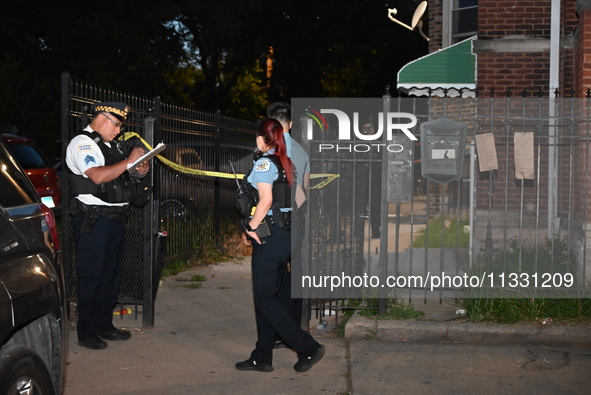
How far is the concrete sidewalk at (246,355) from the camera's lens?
6461 mm

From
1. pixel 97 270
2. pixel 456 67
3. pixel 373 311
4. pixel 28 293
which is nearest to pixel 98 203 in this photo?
pixel 97 270

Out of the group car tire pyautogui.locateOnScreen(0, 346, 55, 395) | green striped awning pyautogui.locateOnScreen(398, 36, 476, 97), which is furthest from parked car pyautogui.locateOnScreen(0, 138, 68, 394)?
green striped awning pyautogui.locateOnScreen(398, 36, 476, 97)

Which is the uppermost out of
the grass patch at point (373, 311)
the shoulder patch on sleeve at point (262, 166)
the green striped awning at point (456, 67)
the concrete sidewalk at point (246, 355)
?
the green striped awning at point (456, 67)

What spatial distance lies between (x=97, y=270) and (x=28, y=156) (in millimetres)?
9312

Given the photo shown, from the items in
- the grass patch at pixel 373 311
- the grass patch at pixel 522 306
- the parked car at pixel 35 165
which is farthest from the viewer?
the parked car at pixel 35 165

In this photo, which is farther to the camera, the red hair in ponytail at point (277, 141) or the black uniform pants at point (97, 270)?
the black uniform pants at point (97, 270)

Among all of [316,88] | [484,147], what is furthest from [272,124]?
[316,88]

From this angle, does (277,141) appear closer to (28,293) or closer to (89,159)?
(89,159)

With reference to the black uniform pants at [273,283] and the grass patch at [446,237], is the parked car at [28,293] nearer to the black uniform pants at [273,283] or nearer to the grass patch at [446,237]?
the black uniform pants at [273,283]

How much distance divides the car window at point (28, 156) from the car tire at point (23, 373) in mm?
12033

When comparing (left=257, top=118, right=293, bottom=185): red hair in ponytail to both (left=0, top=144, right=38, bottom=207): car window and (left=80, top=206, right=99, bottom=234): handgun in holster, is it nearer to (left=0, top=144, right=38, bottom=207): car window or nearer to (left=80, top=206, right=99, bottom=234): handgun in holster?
(left=80, top=206, right=99, bottom=234): handgun in holster

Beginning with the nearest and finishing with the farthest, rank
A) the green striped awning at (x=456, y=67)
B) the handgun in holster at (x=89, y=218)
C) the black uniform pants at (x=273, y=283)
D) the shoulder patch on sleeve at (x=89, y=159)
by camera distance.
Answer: the black uniform pants at (x=273, y=283) < the shoulder patch on sleeve at (x=89, y=159) < the handgun in holster at (x=89, y=218) < the green striped awning at (x=456, y=67)

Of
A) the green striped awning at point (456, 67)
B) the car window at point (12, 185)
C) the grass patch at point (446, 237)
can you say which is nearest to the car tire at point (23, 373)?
the car window at point (12, 185)

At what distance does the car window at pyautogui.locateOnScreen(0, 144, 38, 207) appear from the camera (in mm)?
4480
